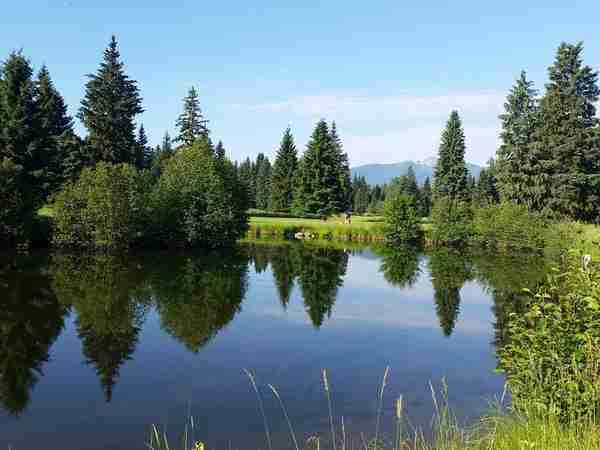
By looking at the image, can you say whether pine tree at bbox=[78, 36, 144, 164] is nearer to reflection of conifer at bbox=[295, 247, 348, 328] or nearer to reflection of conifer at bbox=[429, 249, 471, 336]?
reflection of conifer at bbox=[295, 247, 348, 328]

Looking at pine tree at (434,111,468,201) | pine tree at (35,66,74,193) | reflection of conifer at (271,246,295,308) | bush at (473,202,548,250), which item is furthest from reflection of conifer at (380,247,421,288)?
pine tree at (35,66,74,193)

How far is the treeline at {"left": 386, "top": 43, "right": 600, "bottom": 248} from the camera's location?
142 feet

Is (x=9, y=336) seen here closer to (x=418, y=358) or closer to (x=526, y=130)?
(x=418, y=358)

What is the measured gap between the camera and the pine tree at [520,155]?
45.2 m

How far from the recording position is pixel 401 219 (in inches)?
1970

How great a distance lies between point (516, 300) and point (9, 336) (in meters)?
18.9

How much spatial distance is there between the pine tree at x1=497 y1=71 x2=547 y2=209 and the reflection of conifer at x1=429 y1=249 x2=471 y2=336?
9539mm

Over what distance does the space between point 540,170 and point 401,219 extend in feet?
44.1

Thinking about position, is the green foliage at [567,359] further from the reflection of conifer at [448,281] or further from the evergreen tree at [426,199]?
the evergreen tree at [426,199]

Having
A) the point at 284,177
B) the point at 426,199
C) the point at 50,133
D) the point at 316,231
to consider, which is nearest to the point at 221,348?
the point at 50,133

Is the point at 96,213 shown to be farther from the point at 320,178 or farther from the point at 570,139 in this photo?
the point at 570,139

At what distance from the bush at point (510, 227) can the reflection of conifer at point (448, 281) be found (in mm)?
5459

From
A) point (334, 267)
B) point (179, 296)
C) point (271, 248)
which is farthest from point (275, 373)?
point (271, 248)

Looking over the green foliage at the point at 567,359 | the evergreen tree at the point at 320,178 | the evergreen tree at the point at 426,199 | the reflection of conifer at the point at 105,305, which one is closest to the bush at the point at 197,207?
the reflection of conifer at the point at 105,305
